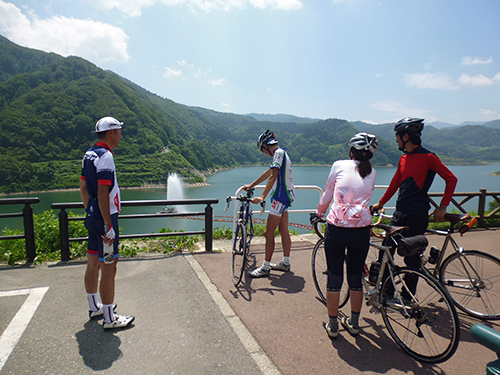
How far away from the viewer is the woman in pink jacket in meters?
2.75

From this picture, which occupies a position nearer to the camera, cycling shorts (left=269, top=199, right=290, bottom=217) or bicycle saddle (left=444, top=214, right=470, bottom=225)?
bicycle saddle (left=444, top=214, right=470, bottom=225)

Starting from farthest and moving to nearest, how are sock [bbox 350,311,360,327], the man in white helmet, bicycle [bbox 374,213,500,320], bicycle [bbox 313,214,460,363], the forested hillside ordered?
the forested hillside
bicycle [bbox 374,213,500,320]
sock [bbox 350,311,360,327]
the man in white helmet
bicycle [bbox 313,214,460,363]

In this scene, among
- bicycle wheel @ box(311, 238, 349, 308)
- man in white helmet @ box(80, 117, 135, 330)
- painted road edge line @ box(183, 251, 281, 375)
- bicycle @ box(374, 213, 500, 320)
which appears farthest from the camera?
bicycle wheel @ box(311, 238, 349, 308)

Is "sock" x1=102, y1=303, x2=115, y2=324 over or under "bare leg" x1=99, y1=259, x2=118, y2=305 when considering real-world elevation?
under

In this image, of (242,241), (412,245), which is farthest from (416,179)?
(242,241)

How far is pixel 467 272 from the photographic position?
3504 millimetres

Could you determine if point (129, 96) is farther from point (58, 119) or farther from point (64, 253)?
point (64, 253)

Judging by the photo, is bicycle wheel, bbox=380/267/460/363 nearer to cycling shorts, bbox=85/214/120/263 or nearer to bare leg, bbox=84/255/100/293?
cycling shorts, bbox=85/214/120/263

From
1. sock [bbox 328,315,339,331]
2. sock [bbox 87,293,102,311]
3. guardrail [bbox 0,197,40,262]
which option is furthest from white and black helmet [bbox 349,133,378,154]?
guardrail [bbox 0,197,40,262]

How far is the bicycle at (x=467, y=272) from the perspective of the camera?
3.40 metres

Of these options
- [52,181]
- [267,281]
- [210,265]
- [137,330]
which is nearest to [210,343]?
[137,330]

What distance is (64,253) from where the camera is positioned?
4.83 metres

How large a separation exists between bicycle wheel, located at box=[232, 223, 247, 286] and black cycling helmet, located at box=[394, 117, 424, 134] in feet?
7.40

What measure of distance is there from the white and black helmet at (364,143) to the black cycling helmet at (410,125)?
65cm
